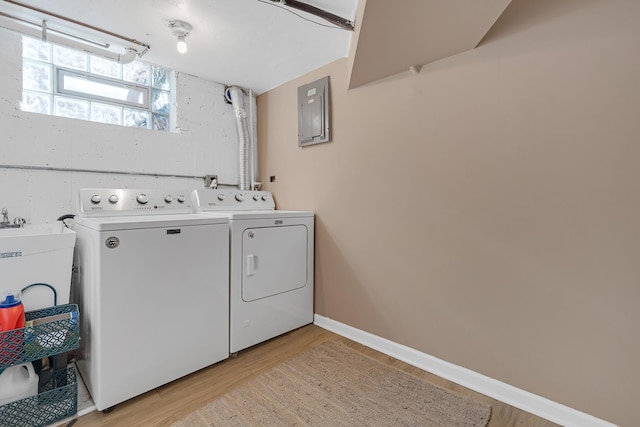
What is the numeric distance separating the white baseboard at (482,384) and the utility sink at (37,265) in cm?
185

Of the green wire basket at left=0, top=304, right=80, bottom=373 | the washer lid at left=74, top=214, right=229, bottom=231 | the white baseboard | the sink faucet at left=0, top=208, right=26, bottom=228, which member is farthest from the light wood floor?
the sink faucet at left=0, top=208, right=26, bottom=228

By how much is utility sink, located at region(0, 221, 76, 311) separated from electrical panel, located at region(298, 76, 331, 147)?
5.73 ft

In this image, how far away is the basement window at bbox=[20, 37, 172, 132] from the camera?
Result: 6.62ft

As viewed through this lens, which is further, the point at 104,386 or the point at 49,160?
the point at 49,160

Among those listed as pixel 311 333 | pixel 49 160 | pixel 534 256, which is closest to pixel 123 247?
Result: pixel 49 160

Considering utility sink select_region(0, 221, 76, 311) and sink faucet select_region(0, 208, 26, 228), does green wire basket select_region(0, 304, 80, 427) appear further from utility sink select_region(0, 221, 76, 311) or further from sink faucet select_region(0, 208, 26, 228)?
sink faucet select_region(0, 208, 26, 228)

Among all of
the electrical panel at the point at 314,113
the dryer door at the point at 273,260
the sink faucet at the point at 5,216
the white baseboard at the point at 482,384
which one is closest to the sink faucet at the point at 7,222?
the sink faucet at the point at 5,216

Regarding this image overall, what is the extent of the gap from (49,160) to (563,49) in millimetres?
3061

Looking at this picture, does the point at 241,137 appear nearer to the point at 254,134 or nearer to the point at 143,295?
the point at 254,134

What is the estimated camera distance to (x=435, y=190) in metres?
1.80

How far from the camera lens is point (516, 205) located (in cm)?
151

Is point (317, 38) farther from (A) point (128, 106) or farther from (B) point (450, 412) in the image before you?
(B) point (450, 412)

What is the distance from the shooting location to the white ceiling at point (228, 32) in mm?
1694

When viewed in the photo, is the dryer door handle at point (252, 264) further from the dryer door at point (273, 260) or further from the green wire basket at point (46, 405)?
the green wire basket at point (46, 405)
